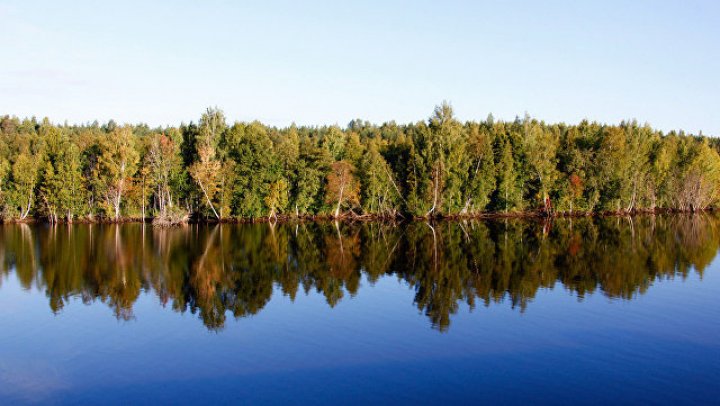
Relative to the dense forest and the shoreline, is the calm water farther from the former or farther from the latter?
the dense forest

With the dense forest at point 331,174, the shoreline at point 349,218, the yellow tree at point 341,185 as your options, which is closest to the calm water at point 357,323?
the shoreline at point 349,218

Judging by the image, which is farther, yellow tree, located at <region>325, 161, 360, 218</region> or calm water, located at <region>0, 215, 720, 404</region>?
yellow tree, located at <region>325, 161, 360, 218</region>

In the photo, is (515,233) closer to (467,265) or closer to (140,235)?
(467,265)

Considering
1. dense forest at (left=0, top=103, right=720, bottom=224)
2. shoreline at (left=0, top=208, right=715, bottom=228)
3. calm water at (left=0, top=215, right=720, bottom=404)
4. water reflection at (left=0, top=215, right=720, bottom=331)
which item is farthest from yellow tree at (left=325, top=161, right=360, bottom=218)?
calm water at (left=0, top=215, right=720, bottom=404)

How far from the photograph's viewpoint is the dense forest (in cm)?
7412

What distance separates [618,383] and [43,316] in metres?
26.2

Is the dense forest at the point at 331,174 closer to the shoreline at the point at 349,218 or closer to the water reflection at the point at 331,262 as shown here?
the shoreline at the point at 349,218

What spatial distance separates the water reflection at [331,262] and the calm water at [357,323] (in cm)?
25

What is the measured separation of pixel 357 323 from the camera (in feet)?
94.1

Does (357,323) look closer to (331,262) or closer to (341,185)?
(331,262)

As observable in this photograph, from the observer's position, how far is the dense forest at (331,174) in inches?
2918

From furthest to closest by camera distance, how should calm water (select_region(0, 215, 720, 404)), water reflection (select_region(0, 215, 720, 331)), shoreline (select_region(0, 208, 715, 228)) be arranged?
shoreline (select_region(0, 208, 715, 228)) → water reflection (select_region(0, 215, 720, 331)) → calm water (select_region(0, 215, 720, 404))

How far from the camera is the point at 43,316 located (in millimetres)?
29281

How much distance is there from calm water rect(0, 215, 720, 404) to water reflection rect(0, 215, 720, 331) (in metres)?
0.25
